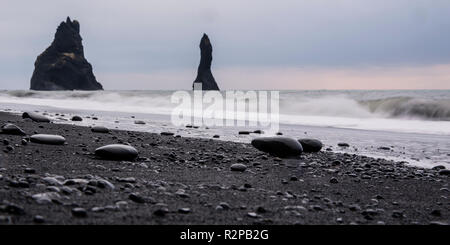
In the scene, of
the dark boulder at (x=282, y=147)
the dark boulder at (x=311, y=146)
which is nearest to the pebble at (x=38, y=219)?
the dark boulder at (x=282, y=147)

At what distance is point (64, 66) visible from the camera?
277 feet

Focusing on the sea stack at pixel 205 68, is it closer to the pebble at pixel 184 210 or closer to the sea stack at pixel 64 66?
the sea stack at pixel 64 66

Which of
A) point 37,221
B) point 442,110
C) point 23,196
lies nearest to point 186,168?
point 23,196

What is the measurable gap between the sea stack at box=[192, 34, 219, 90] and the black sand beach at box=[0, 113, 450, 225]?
228 ft

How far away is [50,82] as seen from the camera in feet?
276

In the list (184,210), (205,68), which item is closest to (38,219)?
(184,210)

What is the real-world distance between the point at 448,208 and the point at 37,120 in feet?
31.8

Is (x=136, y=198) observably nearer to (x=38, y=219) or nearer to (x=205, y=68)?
(x=38, y=219)

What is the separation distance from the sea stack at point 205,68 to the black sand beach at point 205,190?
2740 inches

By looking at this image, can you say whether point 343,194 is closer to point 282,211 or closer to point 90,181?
point 282,211

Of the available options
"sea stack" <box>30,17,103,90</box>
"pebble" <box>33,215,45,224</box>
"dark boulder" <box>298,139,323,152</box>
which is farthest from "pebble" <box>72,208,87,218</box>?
"sea stack" <box>30,17,103,90</box>

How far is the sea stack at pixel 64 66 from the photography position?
278ft

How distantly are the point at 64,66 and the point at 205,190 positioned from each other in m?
88.7
